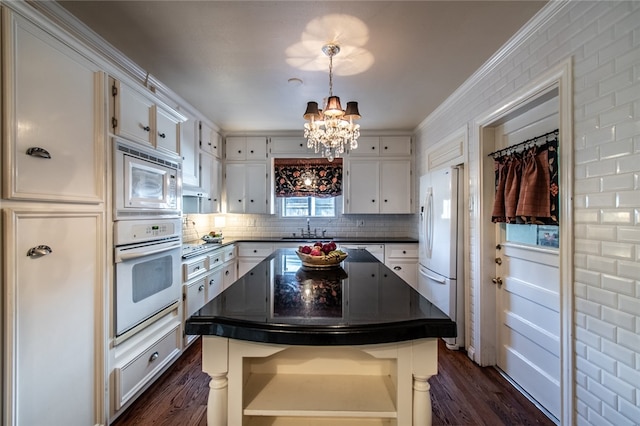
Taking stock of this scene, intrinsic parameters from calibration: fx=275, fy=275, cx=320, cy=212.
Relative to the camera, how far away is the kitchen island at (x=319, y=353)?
0.91 meters

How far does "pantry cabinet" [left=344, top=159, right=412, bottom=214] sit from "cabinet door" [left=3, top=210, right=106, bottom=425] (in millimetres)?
3202

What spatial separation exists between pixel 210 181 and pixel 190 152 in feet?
2.00

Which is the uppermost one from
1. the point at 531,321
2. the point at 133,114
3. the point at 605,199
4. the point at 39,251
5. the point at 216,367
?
the point at 133,114

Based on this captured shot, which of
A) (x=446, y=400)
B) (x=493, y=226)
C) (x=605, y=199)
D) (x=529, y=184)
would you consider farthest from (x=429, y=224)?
(x=605, y=199)

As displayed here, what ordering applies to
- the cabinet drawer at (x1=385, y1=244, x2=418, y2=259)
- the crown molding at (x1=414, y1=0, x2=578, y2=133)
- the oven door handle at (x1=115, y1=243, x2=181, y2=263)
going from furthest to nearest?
the cabinet drawer at (x1=385, y1=244, x2=418, y2=259) → the oven door handle at (x1=115, y1=243, x2=181, y2=263) → the crown molding at (x1=414, y1=0, x2=578, y2=133)

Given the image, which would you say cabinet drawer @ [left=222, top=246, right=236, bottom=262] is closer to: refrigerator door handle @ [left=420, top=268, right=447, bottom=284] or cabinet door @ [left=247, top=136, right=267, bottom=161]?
cabinet door @ [left=247, top=136, right=267, bottom=161]

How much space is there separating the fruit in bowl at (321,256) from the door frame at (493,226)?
128 cm

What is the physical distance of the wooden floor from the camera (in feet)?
5.82

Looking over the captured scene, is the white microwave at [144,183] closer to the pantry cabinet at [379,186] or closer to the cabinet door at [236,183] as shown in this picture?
the cabinet door at [236,183]

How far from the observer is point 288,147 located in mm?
4215

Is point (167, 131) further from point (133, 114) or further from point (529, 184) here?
point (529, 184)

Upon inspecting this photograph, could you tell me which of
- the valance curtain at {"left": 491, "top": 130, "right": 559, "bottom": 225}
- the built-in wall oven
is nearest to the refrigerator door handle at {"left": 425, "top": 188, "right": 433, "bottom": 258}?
the valance curtain at {"left": 491, "top": 130, "right": 559, "bottom": 225}

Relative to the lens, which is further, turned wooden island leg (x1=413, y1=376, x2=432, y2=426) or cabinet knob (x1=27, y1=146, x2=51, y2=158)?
cabinet knob (x1=27, y1=146, x2=51, y2=158)

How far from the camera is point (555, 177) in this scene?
1718mm
